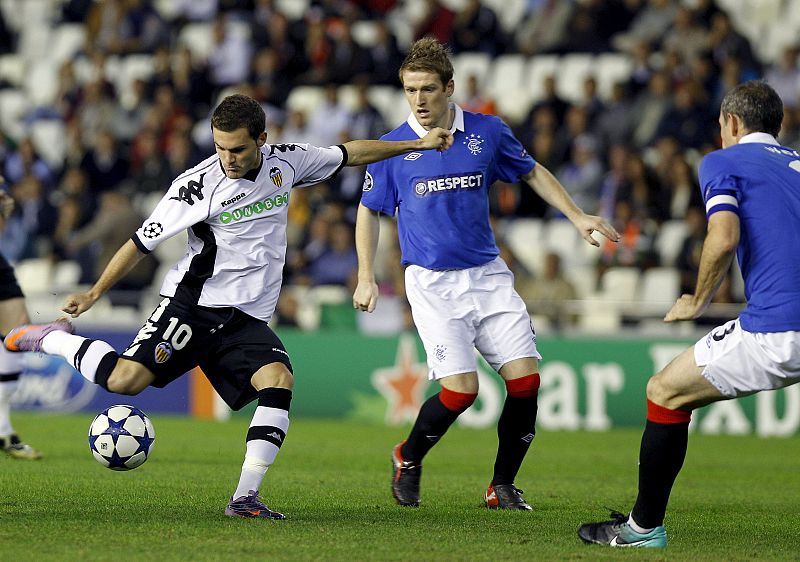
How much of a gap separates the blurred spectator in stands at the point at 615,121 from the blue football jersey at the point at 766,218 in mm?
11877

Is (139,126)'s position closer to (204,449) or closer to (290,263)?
(290,263)

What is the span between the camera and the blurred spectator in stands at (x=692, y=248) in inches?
627

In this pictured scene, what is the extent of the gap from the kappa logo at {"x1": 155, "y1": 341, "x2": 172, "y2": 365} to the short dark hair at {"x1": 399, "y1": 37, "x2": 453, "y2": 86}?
2.22 metres

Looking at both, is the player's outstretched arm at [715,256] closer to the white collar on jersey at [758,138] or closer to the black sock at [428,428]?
the white collar on jersey at [758,138]

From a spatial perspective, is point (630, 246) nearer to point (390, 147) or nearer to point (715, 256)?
point (390, 147)

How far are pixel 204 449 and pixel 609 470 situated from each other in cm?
373

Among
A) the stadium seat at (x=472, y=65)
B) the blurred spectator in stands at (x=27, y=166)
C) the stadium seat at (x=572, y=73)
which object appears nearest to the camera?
the stadium seat at (x=572, y=73)

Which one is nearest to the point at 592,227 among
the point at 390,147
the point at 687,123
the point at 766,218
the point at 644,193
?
the point at 390,147

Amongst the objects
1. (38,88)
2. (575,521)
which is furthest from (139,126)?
(575,521)

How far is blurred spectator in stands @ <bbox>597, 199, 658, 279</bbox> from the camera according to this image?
16.4m

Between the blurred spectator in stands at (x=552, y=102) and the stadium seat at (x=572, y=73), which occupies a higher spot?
the stadium seat at (x=572, y=73)

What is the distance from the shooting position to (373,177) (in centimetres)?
838

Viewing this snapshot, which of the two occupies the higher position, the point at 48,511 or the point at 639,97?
the point at 639,97

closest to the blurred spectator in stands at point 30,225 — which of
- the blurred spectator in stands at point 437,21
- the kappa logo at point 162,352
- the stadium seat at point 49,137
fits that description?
the stadium seat at point 49,137
